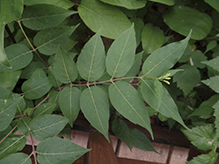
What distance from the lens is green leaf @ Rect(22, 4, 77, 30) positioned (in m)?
0.65

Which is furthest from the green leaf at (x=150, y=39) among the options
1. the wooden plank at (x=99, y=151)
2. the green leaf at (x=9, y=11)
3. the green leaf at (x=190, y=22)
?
the green leaf at (x=9, y=11)

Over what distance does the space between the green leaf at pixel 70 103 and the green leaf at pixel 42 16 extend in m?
0.24

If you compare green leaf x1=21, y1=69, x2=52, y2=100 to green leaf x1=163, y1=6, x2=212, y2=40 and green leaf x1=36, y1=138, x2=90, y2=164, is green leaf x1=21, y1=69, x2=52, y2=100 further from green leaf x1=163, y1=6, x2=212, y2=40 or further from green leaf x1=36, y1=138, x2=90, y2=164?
green leaf x1=163, y1=6, x2=212, y2=40

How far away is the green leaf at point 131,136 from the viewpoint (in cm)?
100

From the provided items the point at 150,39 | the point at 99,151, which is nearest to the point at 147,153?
the point at 99,151

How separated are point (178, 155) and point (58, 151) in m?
0.84

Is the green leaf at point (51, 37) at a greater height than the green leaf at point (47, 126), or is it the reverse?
the green leaf at point (51, 37)

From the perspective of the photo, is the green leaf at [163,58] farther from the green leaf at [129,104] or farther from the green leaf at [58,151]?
the green leaf at [58,151]

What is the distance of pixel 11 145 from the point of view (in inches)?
22.5

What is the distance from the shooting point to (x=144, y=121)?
56cm

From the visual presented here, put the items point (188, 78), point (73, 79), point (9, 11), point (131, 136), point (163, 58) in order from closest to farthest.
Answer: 1. point (9, 11)
2. point (163, 58)
3. point (73, 79)
4. point (131, 136)
5. point (188, 78)

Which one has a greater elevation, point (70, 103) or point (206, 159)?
point (70, 103)

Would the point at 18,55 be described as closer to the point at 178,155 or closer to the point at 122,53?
the point at 122,53

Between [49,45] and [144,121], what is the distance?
1.43 feet
